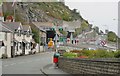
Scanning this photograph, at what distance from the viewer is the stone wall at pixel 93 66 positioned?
17925 mm

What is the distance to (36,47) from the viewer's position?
94.9 meters

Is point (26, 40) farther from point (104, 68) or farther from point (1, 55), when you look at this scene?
point (104, 68)

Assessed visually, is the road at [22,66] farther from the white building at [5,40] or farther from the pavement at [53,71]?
the white building at [5,40]

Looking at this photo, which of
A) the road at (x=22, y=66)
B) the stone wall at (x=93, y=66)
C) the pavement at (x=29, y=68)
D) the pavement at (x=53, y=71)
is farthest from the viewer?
the road at (x=22, y=66)

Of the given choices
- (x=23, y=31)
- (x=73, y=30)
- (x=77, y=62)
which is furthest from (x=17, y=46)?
(x=73, y=30)

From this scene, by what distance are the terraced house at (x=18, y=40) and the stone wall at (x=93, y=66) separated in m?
41.4

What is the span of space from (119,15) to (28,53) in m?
69.4

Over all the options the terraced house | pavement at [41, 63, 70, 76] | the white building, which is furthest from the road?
the terraced house

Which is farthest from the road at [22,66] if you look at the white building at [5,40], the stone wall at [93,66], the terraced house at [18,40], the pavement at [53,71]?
the terraced house at [18,40]

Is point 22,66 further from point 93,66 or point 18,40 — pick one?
point 18,40

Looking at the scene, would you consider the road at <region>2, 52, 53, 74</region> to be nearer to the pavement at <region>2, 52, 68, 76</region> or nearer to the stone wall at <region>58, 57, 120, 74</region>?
the pavement at <region>2, 52, 68, 76</region>

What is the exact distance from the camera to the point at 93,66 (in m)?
21.4

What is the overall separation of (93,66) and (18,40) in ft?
182

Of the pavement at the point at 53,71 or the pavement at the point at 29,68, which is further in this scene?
the pavement at the point at 29,68
